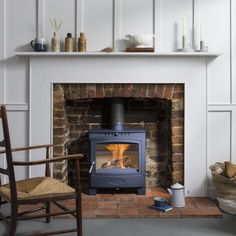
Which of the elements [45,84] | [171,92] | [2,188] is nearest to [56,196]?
[2,188]

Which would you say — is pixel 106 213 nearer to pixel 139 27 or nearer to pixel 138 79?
pixel 138 79

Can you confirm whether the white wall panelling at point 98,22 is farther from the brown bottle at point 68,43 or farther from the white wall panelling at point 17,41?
the white wall panelling at point 17,41

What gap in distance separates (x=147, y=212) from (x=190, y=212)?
14.0 inches

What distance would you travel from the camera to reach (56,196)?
2.41 m

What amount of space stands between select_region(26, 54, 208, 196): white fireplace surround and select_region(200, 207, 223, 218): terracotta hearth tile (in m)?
0.39

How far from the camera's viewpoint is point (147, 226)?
9.36 ft

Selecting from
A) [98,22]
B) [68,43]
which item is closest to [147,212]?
[68,43]

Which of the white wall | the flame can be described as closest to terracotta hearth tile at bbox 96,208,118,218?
the flame

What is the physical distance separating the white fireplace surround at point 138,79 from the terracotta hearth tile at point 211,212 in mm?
387

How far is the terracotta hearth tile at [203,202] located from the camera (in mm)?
3289

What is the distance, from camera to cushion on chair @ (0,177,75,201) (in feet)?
7.86

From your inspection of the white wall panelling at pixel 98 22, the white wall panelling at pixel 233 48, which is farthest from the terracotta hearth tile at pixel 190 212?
the white wall panelling at pixel 98 22

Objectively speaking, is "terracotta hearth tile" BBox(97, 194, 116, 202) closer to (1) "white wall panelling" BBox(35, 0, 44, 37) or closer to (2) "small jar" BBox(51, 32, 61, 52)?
(2) "small jar" BBox(51, 32, 61, 52)

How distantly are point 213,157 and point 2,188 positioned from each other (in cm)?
198
